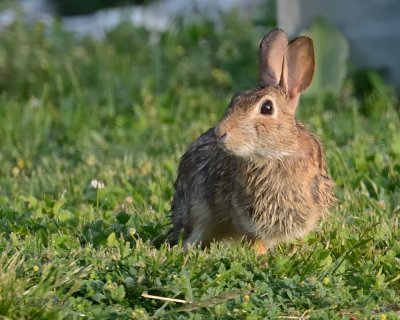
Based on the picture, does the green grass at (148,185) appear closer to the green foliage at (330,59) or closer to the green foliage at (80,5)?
the green foliage at (330,59)

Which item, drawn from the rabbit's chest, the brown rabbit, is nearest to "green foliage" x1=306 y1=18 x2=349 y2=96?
the brown rabbit

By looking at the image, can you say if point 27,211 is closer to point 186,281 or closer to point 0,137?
point 186,281

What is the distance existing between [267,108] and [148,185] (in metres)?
1.82

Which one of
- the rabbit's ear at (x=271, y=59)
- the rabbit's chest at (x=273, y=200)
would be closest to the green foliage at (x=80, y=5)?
the rabbit's ear at (x=271, y=59)

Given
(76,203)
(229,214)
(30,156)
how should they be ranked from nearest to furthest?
1. (229,214)
2. (76,203)
3. (30,156)

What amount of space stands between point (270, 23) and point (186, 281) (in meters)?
6.24

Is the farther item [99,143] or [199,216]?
[99,143]

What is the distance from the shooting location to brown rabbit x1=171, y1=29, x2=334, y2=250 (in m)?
5.14

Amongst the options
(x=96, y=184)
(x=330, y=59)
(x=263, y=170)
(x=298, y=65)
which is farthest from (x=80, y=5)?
(x=263, y=170)

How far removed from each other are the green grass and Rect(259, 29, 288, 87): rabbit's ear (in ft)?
2.64

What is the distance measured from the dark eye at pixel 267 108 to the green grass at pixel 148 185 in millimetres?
640

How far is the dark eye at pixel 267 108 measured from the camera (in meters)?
5.18

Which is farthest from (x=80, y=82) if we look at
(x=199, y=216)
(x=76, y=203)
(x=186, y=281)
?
(x=186, y=281)

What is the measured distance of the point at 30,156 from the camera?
8055 mm
